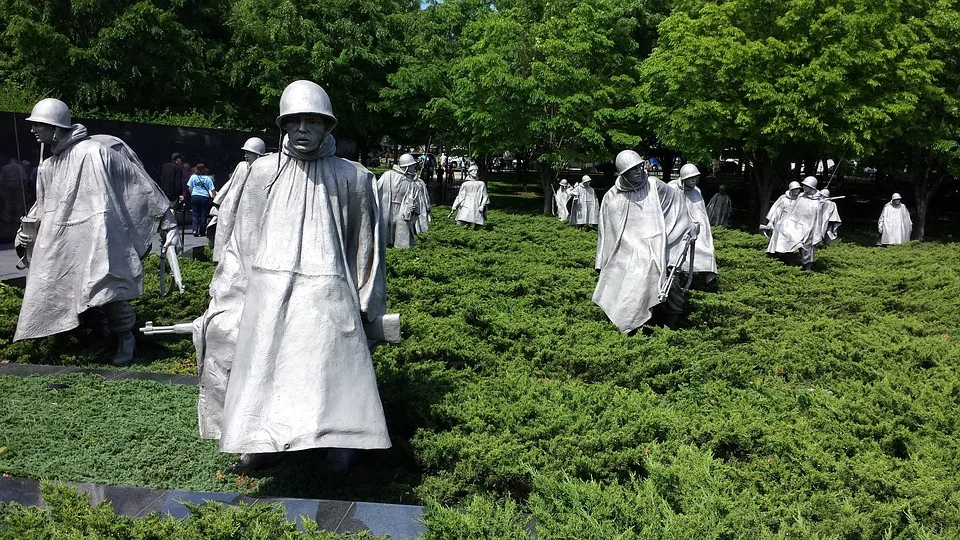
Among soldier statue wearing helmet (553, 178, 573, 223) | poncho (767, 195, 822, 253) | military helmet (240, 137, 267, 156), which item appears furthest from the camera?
soldier statue wearing helmet (553, 178, 573, 223)

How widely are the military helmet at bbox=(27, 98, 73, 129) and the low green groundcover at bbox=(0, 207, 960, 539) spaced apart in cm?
196

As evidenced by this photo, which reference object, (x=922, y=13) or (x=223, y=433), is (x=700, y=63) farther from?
(x=223, y=433)

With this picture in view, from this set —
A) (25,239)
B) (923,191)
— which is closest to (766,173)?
(923,191)

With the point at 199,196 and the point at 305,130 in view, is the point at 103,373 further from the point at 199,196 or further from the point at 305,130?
the point at 199,196

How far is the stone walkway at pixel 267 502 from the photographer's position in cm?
400

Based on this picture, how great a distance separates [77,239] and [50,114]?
44.9 inches

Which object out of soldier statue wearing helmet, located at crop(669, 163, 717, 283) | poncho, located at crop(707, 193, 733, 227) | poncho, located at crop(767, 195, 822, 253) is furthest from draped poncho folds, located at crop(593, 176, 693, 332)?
poncho, located at crop(707, 193, 733, 227)

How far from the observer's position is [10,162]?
49.3ft

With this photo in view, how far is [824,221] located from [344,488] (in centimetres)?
1728

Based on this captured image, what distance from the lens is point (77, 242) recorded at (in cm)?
760

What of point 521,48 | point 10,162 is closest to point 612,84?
point 521,48

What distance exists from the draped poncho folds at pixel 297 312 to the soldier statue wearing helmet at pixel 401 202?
10.8 m

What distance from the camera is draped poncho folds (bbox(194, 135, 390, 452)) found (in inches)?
170

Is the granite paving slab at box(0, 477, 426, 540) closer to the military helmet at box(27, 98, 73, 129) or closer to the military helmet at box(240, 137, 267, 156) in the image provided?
the military helmet at box(27, 98, 73, 129)
